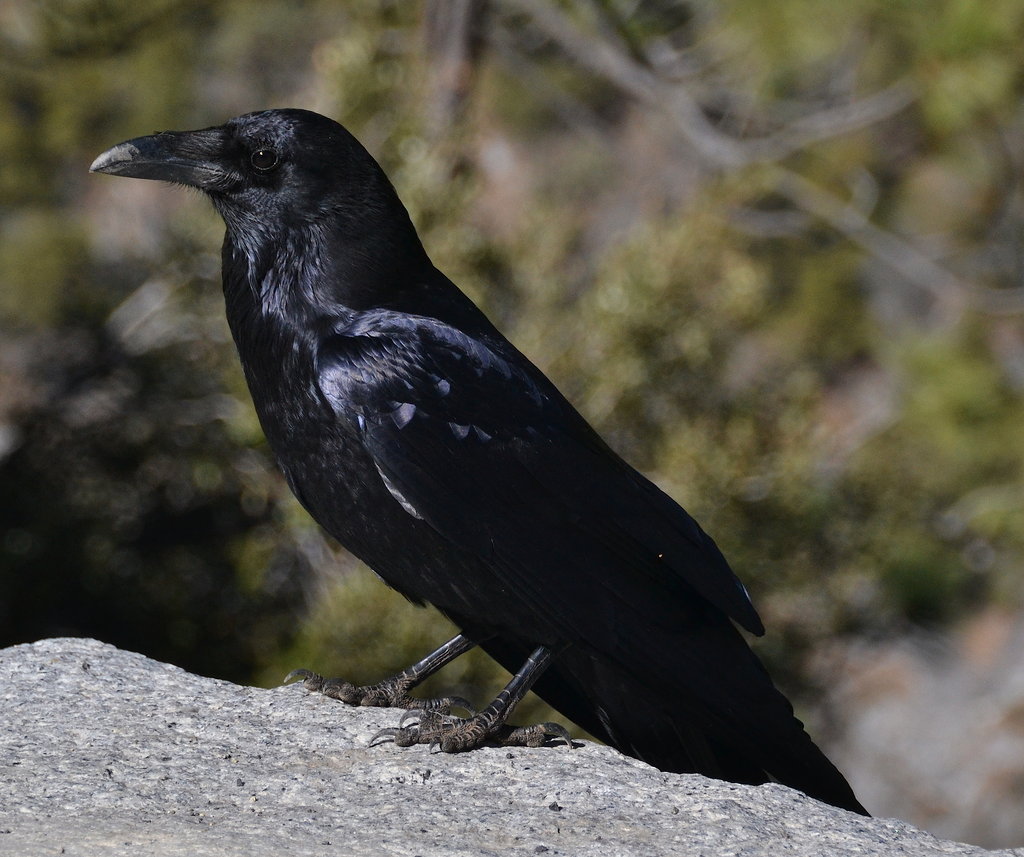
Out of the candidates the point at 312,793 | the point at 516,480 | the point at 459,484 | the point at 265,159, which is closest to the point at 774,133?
the point at 265,159

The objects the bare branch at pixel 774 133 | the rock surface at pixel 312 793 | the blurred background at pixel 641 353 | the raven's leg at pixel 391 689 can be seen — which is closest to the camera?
the rock surface at pixel 312 793

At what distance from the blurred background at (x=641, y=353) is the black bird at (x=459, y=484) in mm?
2422

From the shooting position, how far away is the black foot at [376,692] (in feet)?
11.1

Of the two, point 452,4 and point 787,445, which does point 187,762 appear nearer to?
point 787,445

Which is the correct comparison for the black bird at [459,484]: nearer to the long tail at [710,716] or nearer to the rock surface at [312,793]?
the long tail at [710,716]

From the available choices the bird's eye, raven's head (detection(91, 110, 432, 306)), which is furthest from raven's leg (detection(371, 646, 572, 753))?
the bird's eye

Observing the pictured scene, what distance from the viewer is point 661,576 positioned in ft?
10.7

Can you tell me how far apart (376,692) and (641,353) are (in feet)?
10.1

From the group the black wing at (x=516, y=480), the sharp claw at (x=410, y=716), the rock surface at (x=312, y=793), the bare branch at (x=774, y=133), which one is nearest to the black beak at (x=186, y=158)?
the black wing at (x=516, y=480)

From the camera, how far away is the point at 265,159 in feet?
11.3

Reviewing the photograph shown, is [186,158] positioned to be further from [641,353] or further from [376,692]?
[641,353]

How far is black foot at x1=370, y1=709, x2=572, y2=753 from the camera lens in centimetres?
310

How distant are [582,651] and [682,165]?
8.07 meters

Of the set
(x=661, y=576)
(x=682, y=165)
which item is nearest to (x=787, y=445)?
(x=661, y=576)
